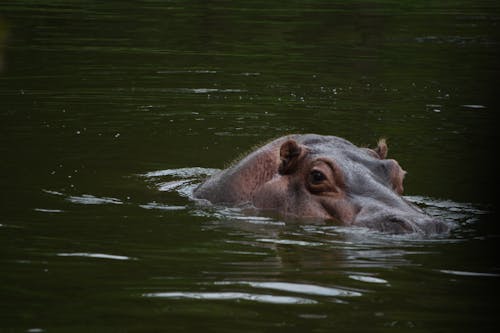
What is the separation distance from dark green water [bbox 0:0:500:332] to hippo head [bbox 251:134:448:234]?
216 millimetres

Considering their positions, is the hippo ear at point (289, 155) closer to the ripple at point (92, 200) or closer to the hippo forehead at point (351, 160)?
the hippo forehead at point (351, 160)

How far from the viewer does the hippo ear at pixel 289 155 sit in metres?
9.52

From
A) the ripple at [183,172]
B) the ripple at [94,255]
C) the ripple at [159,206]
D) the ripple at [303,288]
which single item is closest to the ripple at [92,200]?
the ripple at [159,206]

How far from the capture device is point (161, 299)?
262 inches

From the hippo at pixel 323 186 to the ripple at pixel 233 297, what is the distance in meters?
1.97

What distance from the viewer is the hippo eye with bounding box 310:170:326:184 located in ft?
30.4

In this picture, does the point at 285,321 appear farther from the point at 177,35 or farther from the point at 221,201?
the point at 177,35

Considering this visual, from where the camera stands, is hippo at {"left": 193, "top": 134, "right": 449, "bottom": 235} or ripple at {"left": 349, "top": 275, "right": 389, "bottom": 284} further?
hippo at {"left": 193, "top": 134, "right": 449, "bottom": 235}

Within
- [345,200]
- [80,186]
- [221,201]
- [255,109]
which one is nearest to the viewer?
[345,200]

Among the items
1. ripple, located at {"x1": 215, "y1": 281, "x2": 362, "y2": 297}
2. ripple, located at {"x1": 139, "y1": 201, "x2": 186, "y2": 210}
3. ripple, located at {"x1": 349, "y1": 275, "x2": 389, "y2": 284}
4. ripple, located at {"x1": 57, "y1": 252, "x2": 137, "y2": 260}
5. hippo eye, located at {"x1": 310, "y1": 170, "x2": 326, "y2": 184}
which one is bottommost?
ripple, located at {"x1": 139, "y1": 201, "x2": 186, "y2": 210}

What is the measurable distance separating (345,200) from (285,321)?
3.06 metres

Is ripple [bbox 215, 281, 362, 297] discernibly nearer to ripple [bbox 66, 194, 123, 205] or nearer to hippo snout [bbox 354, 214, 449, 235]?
hippo snout [bbox 354, 214, 449, 235]

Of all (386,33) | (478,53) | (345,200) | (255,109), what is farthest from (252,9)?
(345,200)

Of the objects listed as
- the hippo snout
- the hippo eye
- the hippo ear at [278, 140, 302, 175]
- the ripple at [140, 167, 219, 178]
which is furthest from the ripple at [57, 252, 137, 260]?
the ripple at [140, 167, 219, 178]
